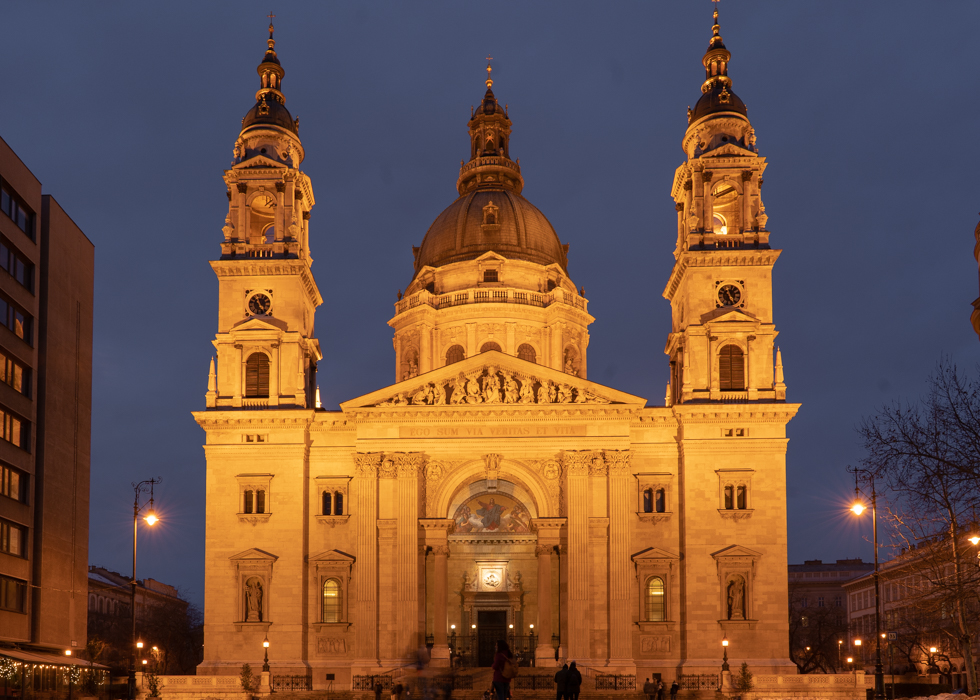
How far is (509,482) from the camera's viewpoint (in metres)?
64.2

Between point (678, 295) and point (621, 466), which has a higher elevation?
point (678, 295)

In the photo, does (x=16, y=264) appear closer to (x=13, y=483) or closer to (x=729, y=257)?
(x=13, y=483)

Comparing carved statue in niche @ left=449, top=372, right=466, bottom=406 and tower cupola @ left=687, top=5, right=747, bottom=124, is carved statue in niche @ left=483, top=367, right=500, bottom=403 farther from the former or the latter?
tower cupola @ left=687, top=5, right=747, bottom=124

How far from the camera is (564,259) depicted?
287 feet

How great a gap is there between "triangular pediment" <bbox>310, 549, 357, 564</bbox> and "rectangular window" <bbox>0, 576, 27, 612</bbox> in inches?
644

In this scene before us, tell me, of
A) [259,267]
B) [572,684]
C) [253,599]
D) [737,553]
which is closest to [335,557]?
[253,599]

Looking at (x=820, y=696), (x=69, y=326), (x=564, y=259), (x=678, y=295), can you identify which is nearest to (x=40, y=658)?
(x=69, y=326)

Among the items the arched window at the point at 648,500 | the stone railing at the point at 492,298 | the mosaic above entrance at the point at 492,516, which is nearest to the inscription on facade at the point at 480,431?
the arched window at the point at 648,500

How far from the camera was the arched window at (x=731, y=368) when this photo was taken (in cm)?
6462

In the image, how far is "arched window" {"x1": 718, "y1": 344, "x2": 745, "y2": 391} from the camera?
64.6 m

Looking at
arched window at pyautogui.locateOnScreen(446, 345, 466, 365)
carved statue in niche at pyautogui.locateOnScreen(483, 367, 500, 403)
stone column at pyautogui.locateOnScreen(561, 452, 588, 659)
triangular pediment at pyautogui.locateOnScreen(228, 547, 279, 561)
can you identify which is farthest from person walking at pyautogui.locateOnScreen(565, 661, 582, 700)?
arched window at pyautogui.locateOnScreen(446, 345, 466, 365)

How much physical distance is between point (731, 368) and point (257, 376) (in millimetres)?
24988

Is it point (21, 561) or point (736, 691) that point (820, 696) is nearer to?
point (736, 691)

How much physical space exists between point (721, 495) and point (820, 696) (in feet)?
37.3
